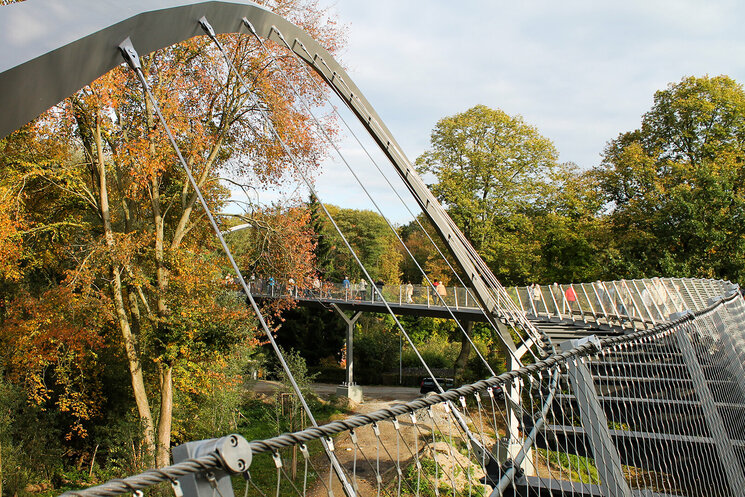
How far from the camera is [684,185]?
20.3 meters

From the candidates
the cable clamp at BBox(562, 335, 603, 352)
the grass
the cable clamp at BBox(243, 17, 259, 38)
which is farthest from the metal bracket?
the cable clamp at BBox(243, 17, 259, 38)

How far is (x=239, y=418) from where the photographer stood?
20906 mm

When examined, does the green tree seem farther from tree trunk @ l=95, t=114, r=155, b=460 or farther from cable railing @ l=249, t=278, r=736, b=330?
tree trunk @ l=95, t=114, r=155, b=460

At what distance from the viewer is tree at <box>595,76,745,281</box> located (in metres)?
19.8

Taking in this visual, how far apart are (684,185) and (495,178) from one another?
7850 millimetres

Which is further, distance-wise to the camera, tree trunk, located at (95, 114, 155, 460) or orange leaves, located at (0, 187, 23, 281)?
tree trunk, located at (95, 114, 155, 460)

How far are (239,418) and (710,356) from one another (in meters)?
18.6

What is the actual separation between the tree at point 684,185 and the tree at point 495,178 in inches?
124

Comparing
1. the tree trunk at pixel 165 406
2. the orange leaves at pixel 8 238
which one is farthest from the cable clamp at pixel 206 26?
the tree trunk at pixel 165 406

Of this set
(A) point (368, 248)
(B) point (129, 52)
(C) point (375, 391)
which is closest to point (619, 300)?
(B) point (129, 52)

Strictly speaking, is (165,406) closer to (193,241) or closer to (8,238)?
(193,241)

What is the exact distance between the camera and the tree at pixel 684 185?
1983 centimetres

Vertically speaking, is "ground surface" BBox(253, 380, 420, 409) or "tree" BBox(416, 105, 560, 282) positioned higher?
"tree" BBox(416, 105, 560, 282)

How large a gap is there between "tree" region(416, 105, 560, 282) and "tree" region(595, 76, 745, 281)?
3.15 metres
